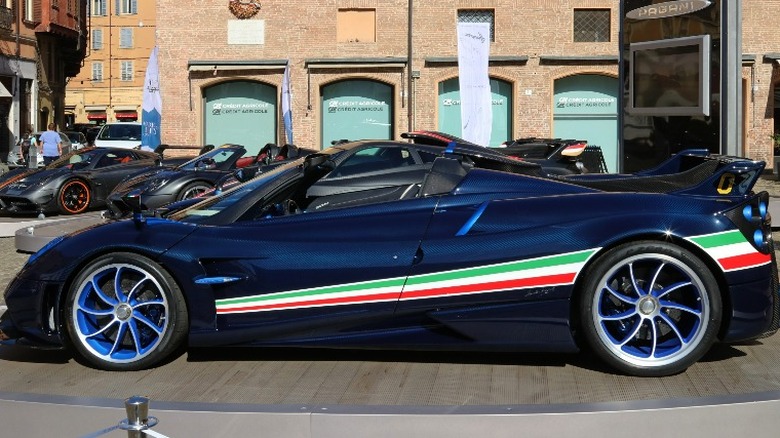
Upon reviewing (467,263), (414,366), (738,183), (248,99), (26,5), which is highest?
(26,5)

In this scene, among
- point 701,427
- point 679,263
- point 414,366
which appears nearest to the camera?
point 701,427

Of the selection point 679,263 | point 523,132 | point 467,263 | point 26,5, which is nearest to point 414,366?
point 467,263

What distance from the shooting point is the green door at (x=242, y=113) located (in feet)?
97.3

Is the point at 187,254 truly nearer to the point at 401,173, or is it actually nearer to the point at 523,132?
the point at 401,173

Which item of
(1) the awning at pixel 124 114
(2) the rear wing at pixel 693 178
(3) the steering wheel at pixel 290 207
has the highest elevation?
(1) the awning at pixel 124 114

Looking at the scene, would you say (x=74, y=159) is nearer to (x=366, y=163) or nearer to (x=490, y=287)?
(x=366, y=163)

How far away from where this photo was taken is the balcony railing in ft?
131

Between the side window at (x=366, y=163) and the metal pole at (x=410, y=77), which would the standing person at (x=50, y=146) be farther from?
the side window at (x=366, y=163)

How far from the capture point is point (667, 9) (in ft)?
39.7

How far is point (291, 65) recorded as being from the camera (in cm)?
2923

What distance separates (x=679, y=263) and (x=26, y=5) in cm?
4385

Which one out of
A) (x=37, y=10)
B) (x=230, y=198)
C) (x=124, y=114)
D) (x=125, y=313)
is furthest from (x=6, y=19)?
(x=125, y=313)

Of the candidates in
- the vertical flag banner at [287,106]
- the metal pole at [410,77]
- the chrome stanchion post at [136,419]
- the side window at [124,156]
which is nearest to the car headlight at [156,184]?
the side window at [124,156]

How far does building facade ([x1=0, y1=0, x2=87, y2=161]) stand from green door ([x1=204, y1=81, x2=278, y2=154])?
42.9 ft
